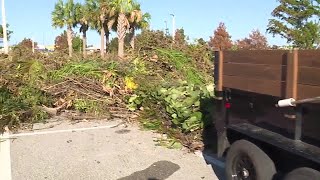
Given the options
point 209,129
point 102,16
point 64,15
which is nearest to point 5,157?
point 209,129

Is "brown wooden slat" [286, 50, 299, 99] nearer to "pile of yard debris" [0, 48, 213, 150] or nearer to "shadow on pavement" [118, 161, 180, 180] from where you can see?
"shadow on pavement" [118, 161, 180, 180]

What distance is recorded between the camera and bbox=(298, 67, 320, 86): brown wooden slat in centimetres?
345

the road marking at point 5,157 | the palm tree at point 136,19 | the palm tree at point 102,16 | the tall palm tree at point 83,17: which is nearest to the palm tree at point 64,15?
the tall palm tree at point 83,17

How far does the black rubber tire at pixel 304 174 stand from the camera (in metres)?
3.38

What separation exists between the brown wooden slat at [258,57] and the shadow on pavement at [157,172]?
201 cm

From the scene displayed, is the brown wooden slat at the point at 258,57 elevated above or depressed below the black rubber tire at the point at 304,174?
above

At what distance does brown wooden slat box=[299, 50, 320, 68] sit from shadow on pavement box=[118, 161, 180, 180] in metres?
2.87

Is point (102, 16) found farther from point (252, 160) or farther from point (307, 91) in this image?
point (307, 91)

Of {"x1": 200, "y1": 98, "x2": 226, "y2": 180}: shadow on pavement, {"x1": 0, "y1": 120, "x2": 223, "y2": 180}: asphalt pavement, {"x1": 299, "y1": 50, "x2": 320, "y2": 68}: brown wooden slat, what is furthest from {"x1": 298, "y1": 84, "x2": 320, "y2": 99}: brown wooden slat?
{"x1": 200, "y1": 98, "x2": 226, "y2": 180}: shadow on pavement

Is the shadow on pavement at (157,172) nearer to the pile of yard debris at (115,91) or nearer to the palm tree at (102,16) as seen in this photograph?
the pile of yard debris at (115,91)

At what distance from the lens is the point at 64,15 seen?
4803 cm

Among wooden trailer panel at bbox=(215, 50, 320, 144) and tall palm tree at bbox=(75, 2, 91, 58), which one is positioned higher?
tall palm tree at bbox=(75, 2, 91, 58)

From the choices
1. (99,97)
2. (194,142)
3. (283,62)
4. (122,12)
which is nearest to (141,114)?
(99,97)

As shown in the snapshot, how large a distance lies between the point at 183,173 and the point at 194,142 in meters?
1.46
